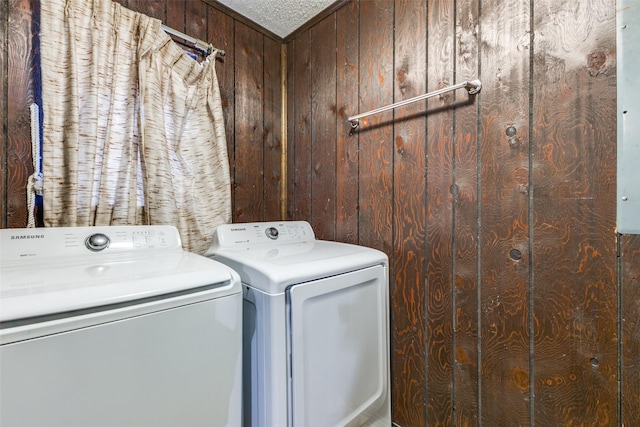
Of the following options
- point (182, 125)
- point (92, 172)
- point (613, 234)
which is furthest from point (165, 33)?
point (613, 234)

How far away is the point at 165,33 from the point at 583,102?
1.71 metres

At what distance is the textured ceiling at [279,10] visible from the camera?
162 centimetres

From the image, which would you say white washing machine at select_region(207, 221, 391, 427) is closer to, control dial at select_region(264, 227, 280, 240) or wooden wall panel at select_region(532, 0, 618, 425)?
control dial at select_region(264, 227, 280, 240)

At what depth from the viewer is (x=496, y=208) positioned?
Answer: 108cm

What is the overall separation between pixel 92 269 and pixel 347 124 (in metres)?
1.27

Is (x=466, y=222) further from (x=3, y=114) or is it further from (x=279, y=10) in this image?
(x=3, y=114)

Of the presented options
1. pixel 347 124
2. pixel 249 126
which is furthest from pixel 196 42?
pixel 347 124

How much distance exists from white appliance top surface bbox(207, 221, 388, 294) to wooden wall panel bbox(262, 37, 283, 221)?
373mm

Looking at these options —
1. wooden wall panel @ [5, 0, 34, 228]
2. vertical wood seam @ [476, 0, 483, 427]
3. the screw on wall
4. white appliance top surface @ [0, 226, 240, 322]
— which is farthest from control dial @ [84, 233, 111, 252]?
the screw on wall

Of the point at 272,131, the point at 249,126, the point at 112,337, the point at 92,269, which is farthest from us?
the point at 272,131

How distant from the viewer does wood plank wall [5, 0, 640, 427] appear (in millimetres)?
896

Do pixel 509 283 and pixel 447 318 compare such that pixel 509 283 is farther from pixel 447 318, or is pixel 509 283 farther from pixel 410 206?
pixel 410 206

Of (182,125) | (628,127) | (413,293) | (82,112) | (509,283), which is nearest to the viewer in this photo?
(628,127)

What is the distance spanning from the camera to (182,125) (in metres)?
1.47
